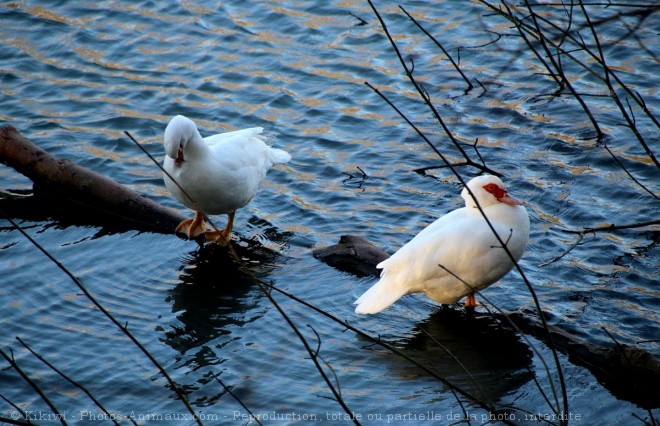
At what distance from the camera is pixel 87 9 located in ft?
38.0

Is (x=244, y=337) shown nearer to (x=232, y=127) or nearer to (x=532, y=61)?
(x=232, y=127)

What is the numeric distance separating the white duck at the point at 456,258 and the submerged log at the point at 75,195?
190cm

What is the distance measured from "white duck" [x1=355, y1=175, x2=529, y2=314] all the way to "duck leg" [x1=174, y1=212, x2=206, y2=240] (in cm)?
147

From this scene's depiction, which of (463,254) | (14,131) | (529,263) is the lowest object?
(529,263)

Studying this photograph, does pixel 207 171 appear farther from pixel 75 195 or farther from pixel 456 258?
pixel 456 258

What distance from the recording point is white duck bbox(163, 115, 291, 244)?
6.08 meters

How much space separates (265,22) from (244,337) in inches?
260

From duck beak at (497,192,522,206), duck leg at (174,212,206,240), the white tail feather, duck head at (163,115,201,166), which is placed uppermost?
duck head at (163,115,201,166)

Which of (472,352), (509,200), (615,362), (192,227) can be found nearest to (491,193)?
(509,200)

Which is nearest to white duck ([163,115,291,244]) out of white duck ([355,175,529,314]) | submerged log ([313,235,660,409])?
white duck ([355,175,529,314])

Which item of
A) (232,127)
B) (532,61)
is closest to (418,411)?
(232,127)

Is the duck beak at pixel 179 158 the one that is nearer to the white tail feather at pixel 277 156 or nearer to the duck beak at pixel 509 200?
the white tail feather at pixel 277 156

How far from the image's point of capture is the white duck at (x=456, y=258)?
549 centimetres

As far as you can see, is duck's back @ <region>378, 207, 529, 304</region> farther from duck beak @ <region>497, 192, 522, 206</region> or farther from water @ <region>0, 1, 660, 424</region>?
water @ <region>0, 1, 660, 424</region>
